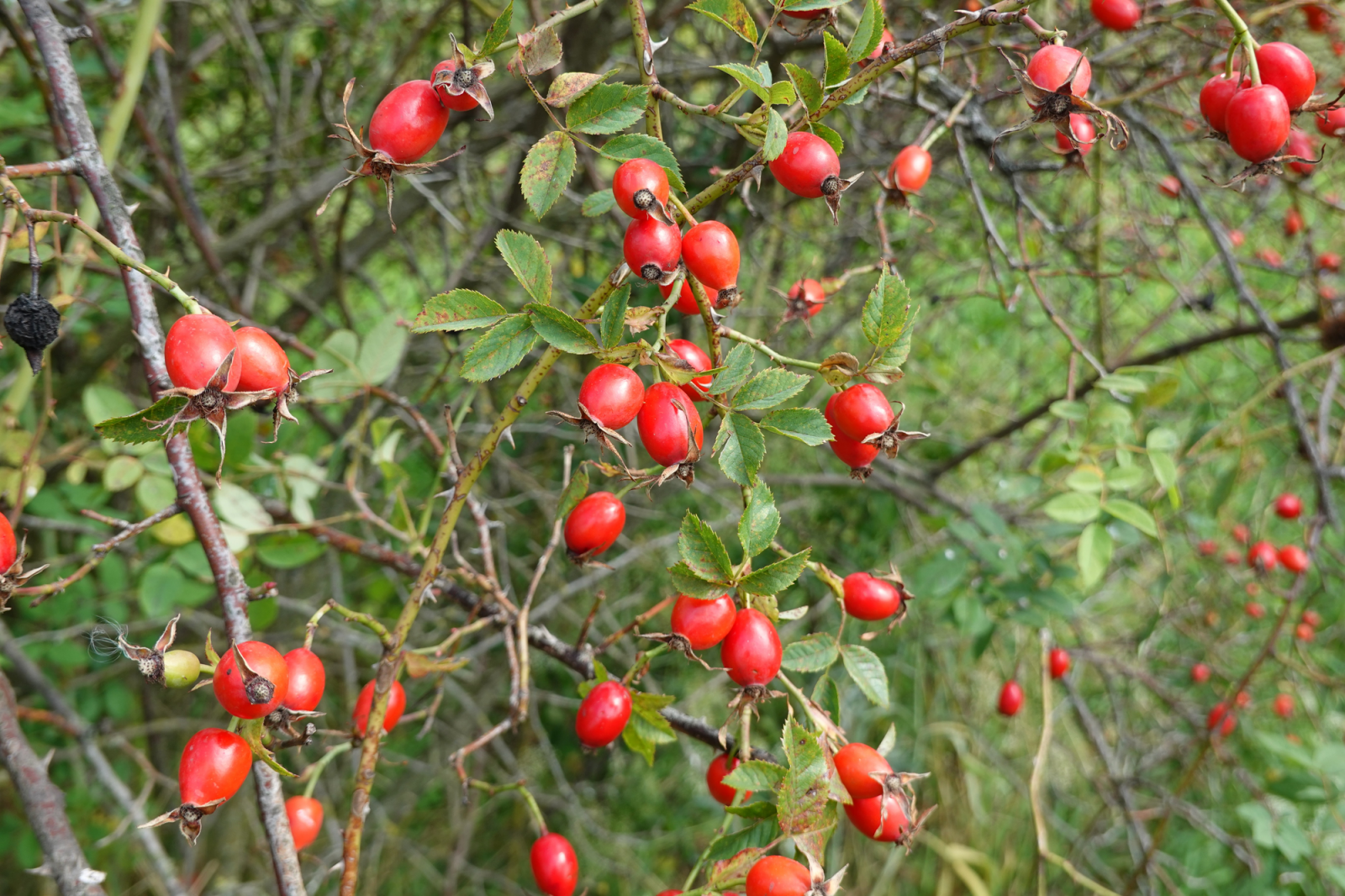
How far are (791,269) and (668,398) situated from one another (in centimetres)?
224

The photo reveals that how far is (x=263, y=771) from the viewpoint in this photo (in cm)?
80

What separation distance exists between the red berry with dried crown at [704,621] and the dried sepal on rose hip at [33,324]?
2.10 ft

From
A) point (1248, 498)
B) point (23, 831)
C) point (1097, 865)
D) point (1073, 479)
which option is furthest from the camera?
point (1248, 498)

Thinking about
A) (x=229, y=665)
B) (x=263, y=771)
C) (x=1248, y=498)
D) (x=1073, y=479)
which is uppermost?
(x=229, y=665)

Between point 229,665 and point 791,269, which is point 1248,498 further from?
point 229,665

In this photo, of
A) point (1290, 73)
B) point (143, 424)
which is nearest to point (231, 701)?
point (143, 424)

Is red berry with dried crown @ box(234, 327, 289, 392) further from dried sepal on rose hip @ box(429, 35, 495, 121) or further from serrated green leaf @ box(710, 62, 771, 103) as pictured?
serrated green leaf @ box(710, 62, 771, 103)

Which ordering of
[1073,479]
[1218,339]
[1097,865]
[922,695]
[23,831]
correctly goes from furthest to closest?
[922,695] < [1097,865] < [23,831] < [1218,339] < [1073,479]

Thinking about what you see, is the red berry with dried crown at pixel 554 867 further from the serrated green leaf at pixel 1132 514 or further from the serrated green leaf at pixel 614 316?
the serrated green leaf at pixel 1132 514

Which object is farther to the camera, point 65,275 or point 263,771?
point 65,275

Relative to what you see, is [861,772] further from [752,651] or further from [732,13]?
[732,13]

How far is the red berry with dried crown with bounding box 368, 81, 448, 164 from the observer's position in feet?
2.60

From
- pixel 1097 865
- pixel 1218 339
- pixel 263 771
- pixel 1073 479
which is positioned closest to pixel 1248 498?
pixel 1097 865

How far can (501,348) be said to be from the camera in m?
0.81
